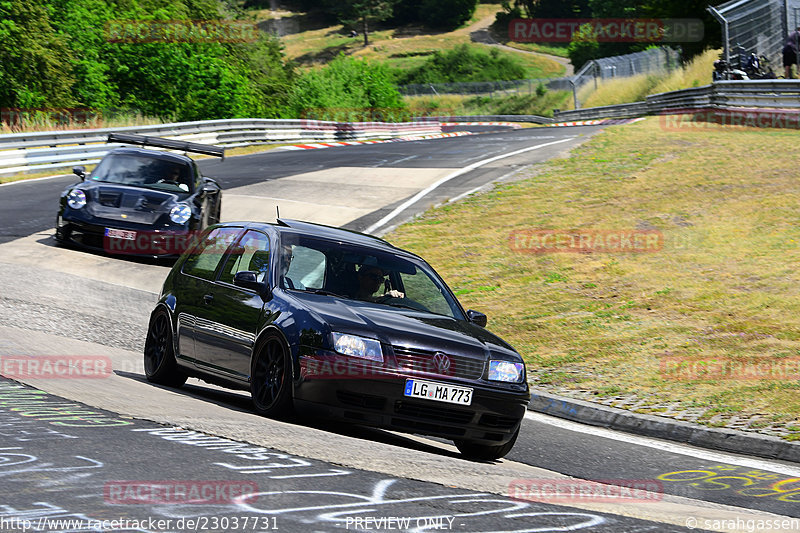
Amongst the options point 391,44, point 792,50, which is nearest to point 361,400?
point 792,50

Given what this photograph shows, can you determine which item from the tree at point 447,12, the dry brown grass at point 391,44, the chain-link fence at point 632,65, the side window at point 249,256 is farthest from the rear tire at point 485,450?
the tree at point 447,12

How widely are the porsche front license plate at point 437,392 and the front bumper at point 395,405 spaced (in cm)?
3

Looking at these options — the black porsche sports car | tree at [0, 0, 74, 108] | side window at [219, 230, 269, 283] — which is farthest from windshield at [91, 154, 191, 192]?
tree at [0, 0, 74, 108]

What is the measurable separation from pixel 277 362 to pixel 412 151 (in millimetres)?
28834

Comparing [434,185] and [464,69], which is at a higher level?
[464,69]

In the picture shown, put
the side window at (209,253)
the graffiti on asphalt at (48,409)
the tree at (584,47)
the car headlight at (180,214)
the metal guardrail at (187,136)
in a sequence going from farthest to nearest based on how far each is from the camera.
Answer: the tree at (584,47), the metal guardrail at (187,136), the car headlight at (180,214), the side window at (209,253), the graffiti on asphalt at (48,409)

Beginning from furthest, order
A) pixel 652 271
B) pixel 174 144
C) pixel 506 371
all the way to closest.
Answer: pixel 174 144 < pixel 652 271 < pixel 506 371

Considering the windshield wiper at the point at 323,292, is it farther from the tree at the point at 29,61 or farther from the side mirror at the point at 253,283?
the tree at the point at 29,61

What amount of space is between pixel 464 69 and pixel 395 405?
117 meters

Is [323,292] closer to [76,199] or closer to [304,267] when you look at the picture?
[304,267]

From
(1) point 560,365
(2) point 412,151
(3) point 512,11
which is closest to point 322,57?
(3) point 512,11

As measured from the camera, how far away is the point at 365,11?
148750 millimetres

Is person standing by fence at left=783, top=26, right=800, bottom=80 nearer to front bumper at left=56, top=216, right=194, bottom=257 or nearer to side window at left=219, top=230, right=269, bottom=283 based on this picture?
front bumper at left=56, top=216, right=194, bottom=257

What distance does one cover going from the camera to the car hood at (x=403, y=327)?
720 centimetres
